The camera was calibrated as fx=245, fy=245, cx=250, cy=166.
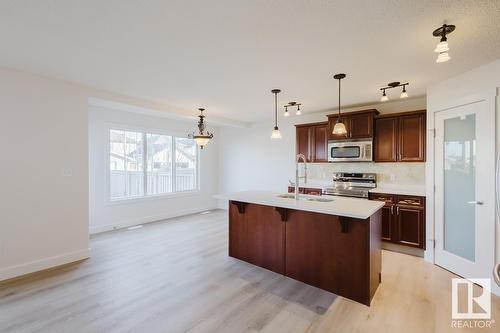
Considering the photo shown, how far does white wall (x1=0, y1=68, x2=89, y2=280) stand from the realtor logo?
4604 millimetres

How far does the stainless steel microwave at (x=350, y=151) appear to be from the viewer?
14.2 ft

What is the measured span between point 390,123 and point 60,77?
16.4 ft

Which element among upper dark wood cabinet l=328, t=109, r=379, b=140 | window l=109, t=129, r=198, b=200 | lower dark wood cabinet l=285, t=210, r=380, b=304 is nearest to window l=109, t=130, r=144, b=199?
window l=109, t=129, r=198, b=200

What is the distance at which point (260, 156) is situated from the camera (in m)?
6.48

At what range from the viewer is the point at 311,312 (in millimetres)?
2309

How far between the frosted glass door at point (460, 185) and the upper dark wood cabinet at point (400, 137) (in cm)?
58

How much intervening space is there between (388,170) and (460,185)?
1401 millimetres

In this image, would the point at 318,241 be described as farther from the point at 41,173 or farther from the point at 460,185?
the point at 41,173

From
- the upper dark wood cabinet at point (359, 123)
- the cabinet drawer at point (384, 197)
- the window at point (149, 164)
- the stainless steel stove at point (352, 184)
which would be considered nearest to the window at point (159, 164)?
the window at point (149, 164)

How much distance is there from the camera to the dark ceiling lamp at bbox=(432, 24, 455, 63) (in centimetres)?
188

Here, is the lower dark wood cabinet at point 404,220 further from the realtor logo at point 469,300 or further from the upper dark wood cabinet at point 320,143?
the upper dark wood cabinet at point 320,143

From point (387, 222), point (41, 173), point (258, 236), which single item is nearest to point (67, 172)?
point (41, 173)

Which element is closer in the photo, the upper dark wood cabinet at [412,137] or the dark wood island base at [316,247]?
the dark wood island base at [316,247]

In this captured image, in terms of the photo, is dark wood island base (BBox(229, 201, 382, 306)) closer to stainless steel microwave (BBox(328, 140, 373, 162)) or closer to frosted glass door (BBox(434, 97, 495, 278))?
frosted glass door (BBox(434, 97, 495, 278))
